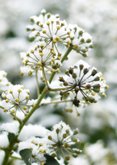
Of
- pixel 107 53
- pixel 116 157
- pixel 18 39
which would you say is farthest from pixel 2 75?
pixel 18 39

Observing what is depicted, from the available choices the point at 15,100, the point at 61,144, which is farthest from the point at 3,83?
the point at 61,144

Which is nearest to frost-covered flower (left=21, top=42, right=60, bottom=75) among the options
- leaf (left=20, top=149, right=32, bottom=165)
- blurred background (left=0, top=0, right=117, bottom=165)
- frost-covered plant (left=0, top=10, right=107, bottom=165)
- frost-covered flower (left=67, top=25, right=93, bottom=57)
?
frost-covered plant (left=0, top=10, right=107, bottom=165)

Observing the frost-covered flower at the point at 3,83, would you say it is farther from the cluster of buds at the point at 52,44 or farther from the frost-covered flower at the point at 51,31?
the frost-covered flower at the point at 51,31

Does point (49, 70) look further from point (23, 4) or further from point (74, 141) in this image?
point (23, 4)

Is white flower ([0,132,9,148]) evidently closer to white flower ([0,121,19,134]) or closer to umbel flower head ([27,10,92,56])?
white flower ([0,121,19,134])

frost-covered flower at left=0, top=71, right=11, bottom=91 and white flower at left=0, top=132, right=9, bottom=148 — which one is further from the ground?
frost-covered flower at left=0, top=71, right=11, bottom=91
